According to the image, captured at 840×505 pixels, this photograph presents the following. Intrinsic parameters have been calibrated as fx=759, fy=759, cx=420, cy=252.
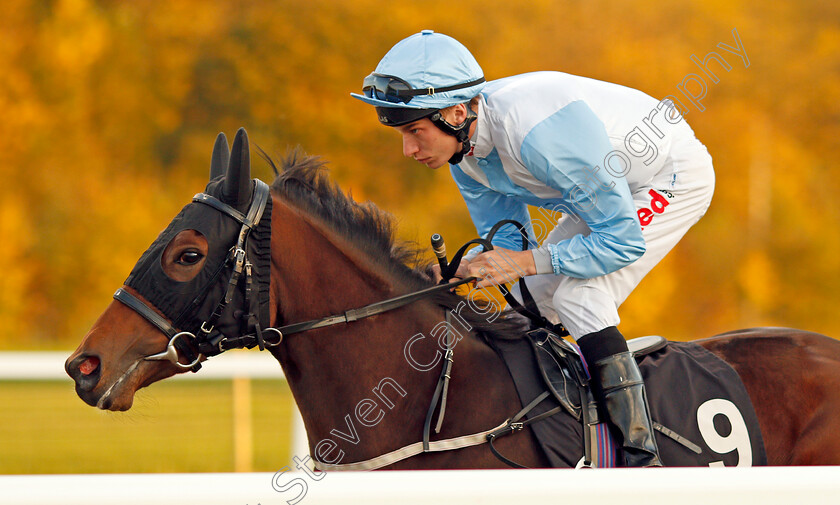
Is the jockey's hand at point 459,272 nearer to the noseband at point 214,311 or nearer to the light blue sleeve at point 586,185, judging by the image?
the light blue sleeve at point 586,185

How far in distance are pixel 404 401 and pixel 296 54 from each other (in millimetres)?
12088

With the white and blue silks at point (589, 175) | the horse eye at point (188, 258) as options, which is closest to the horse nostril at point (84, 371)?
the horse eye at point (188, 258)

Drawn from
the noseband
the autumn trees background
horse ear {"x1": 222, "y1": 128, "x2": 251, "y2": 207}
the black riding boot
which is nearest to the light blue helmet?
horse ear {"x1": 222, "y1": 128, "x2": 251, "y2": 207}

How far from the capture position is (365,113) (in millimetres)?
12859

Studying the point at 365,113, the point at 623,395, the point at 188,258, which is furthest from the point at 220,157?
the point at 365,113

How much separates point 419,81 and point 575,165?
49 centimetres

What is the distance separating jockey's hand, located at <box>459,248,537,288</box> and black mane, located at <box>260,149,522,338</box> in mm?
110

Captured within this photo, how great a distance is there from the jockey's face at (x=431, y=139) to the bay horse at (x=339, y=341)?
0.73ft

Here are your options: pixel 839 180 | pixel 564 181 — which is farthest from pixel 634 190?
pixel 839 180

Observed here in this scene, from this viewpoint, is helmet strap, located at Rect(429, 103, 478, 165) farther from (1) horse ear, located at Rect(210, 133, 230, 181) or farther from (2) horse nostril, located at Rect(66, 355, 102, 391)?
(2) horse nostril, located at Rect(66, 355, 102, 391)

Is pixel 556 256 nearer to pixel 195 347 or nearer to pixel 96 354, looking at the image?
pixel 195 347

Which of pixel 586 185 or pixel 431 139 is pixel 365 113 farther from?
pixel 586 185

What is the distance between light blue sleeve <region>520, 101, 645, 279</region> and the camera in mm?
2074

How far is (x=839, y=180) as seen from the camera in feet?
44.8
